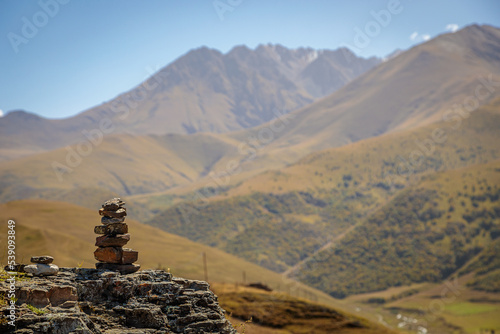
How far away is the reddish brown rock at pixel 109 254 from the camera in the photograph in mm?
17312

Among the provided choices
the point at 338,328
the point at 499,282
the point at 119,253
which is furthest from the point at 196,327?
the point at 499,282

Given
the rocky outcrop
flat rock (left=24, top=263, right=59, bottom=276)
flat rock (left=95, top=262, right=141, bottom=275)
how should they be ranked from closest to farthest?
the rocky outcrop, flat rock (left=24, top=263, right=59, bottom=276), flat rock (left=95, top=262, right=141, bottom=275)

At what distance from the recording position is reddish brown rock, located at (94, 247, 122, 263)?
56.8 ft

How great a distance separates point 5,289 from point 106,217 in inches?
193

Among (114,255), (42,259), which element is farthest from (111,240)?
(42,259)

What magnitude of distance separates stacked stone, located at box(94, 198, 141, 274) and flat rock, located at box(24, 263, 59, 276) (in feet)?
6.47

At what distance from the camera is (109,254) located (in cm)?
1739

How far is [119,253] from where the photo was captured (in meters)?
17.4

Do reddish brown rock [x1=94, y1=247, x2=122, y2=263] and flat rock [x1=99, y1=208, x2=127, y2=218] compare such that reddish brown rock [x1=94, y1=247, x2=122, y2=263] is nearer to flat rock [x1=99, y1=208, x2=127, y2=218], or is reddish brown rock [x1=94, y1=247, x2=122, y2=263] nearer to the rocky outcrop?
the rocky outcrop

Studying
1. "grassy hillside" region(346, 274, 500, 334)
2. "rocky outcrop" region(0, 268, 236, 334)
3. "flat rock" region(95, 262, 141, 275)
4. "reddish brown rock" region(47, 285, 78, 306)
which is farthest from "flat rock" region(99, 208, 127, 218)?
"grassy hillside" region(346, 274, 500, 334)

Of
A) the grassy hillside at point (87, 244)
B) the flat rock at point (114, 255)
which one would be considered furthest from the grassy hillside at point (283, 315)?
the flat rock at point (114, 255)

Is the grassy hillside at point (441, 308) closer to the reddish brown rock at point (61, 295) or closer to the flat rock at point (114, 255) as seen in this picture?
the flat rock at point (114, 255)

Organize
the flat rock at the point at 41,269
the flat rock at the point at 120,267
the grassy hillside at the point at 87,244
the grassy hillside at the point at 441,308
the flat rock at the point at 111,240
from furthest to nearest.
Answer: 1. the grassy hillside at the point at 441,308
2. the grassy hillside at the point at 87,244
3. the flat rock at the point at 111,240
4. the flat rock at the point at 120,267
5. the flat rock at the point at 41,269

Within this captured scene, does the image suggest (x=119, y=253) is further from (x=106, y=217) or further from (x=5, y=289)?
(x=5, y=289)
